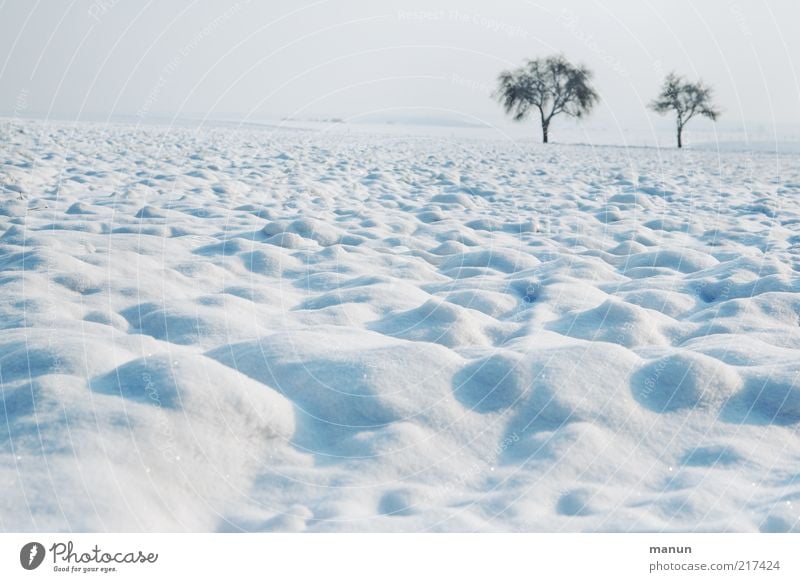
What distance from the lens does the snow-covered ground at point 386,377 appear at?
2.09 metres

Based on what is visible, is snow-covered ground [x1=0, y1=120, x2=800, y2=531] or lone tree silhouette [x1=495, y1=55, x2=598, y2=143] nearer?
snow-covered ground [x1=0, y1=120, x2=800, y2=531]

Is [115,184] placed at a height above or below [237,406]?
above

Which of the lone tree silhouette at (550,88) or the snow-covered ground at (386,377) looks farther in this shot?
the lone tree silhouette at (550,88)

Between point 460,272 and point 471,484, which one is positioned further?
point 460,272

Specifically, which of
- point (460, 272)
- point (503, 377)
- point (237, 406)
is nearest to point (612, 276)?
point (460, 272)

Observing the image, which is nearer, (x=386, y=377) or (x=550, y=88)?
(x=386, y=377)

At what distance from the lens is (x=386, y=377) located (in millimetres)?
2609

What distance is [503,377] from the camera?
2.66m

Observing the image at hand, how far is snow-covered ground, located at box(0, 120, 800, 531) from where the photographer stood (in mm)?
2090
